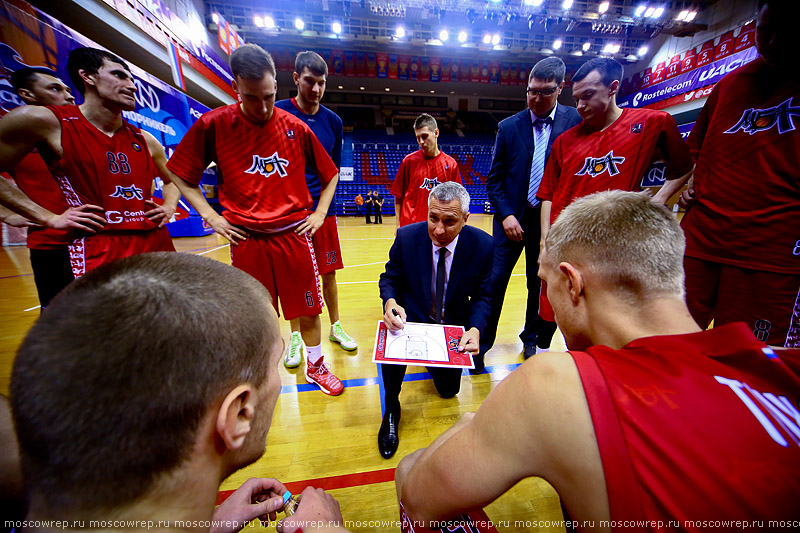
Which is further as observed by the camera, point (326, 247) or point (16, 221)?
point (326, 247)

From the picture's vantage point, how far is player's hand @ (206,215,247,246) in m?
1.97

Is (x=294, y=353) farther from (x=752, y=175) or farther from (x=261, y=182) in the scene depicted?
(x=752, y=175)

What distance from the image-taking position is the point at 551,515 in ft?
4.94

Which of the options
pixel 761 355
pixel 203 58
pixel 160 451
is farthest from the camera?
pixel 203 58

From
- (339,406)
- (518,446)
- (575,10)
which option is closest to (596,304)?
(518,446)

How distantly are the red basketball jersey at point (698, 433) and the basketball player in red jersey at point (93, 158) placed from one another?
8.31ft

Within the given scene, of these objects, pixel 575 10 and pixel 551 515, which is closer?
pixel 551 515

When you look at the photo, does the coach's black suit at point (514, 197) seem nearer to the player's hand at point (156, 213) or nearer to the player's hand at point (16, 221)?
the player's hand at point (156, 213)

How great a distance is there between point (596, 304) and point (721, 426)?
0.40 m

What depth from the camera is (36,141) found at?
66.8 inches

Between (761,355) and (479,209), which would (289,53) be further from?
(761,355)

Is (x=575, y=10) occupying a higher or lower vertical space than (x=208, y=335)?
higher

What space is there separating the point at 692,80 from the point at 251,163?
18.2 metres

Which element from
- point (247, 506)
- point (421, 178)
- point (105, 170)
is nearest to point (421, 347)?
point (247, 506)
